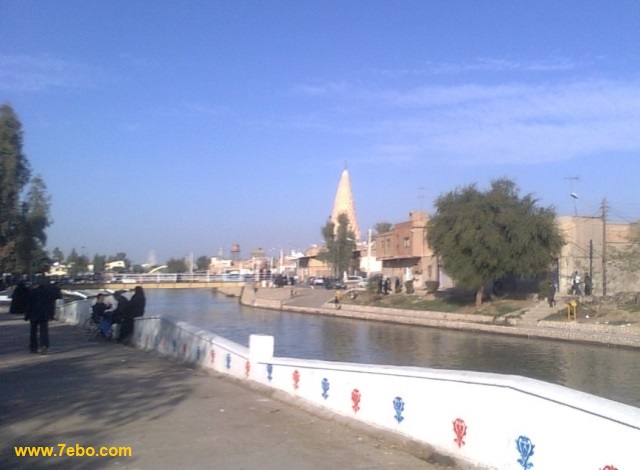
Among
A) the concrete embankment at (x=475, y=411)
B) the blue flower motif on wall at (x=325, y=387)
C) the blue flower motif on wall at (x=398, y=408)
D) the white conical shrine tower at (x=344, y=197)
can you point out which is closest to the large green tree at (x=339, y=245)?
the white conical shrine tower at (x=344, y=197)

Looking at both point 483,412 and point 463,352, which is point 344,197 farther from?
point 483,412

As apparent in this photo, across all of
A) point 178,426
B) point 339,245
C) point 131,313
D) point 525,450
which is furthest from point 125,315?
point 339,245

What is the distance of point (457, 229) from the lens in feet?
145

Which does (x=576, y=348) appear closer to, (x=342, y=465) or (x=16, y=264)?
(x=342, y=465)

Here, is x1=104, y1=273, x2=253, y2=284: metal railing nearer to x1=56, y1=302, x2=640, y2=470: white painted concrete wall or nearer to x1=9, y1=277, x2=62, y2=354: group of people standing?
x1=9, y1=277, x2=62, y2=354: group of people standing

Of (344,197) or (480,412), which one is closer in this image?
(480,412)

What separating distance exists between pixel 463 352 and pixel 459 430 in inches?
913

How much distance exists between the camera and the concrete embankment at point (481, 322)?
30.5 meters

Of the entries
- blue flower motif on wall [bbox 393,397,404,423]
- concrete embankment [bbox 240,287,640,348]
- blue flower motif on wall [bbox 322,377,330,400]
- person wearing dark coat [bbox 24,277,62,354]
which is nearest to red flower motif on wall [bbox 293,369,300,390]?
Result: blue flower motif on wall [bbox 322,377,330,400]

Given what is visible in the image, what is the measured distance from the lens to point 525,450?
215 inches

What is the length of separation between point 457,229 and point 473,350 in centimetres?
1568

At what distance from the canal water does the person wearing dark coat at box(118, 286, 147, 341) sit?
8.49 m

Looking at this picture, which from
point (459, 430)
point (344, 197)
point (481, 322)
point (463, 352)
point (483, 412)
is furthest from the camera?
point (344, 197)

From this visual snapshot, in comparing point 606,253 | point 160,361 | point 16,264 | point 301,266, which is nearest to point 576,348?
point 606,253
